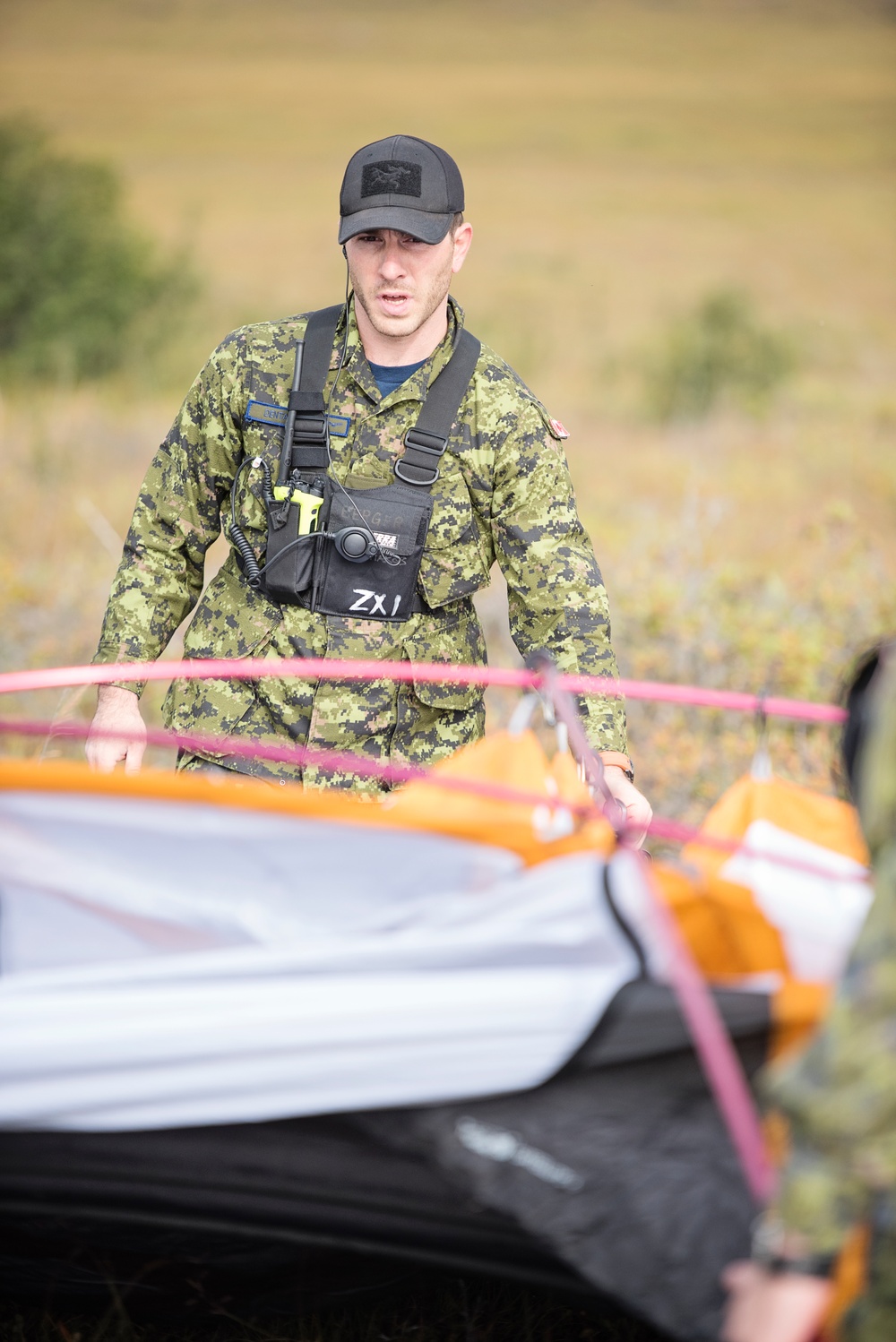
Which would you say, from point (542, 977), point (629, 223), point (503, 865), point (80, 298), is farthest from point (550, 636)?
point (629, 223)

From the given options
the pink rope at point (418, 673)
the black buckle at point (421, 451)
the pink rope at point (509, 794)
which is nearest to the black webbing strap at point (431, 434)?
the black buckle at point (421, 451)

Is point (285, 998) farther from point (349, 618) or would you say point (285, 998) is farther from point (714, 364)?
point (714, 364)

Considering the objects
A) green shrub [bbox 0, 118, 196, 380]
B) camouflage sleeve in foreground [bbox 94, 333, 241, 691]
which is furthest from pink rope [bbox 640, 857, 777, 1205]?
green shrub [bbox 0, 118, 196, 380]

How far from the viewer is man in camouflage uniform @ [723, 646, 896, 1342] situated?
1.04 metres

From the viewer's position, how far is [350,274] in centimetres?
272

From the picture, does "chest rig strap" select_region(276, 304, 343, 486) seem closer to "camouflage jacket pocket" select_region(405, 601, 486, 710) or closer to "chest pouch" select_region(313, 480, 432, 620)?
"chest pouch" select_region(313, 480, 432, 620)

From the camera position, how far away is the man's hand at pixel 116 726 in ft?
8.02

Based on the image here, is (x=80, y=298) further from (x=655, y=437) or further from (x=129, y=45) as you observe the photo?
(x=129, y=45)

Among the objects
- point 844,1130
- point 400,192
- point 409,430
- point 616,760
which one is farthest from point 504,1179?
point 400,192

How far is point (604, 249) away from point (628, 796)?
2888 cm

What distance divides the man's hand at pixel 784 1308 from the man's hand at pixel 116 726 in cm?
168

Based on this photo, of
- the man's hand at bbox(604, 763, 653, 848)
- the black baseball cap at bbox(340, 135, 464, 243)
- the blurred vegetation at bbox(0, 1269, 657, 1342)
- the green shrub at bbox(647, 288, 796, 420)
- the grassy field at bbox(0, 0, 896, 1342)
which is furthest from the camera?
the green shrub at bbox(647, 288, 796, 420)

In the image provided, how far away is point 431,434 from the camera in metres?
2.62

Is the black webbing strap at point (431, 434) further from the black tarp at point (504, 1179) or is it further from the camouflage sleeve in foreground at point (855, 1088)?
the camouflage sleeve in foreground at point (855, 1088)
